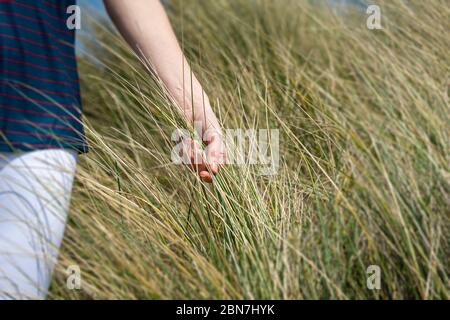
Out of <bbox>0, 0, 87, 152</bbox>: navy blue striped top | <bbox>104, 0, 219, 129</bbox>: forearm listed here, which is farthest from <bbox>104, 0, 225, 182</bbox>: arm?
<bbox>0, 0, 87, 152</bbox>: navy blue striped top

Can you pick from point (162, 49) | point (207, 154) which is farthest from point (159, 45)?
point (207, 154)

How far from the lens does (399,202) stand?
3.51ft

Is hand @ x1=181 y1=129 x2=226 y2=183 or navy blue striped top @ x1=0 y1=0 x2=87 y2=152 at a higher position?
navy blue striped top @ x1=0 y1=0 x2=87 y2=152

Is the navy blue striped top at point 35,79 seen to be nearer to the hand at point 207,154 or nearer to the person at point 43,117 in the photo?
the person at point 43,117

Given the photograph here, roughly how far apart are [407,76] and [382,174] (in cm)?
68

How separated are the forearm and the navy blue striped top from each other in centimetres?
13

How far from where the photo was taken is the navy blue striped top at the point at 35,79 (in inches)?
42.7

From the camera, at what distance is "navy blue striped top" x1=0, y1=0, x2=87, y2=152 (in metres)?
1.08

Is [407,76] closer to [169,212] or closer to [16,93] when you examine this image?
[169,212]

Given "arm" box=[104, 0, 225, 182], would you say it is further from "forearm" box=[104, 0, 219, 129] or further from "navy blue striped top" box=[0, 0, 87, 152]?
"navy blue striped top" box=[0, 0, 87, 152]

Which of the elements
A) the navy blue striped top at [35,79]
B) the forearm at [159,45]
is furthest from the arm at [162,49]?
the navy blue striped top at [35,79]

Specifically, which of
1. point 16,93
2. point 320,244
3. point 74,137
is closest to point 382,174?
point 320,244

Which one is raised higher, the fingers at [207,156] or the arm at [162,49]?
the arm at [162,49]
